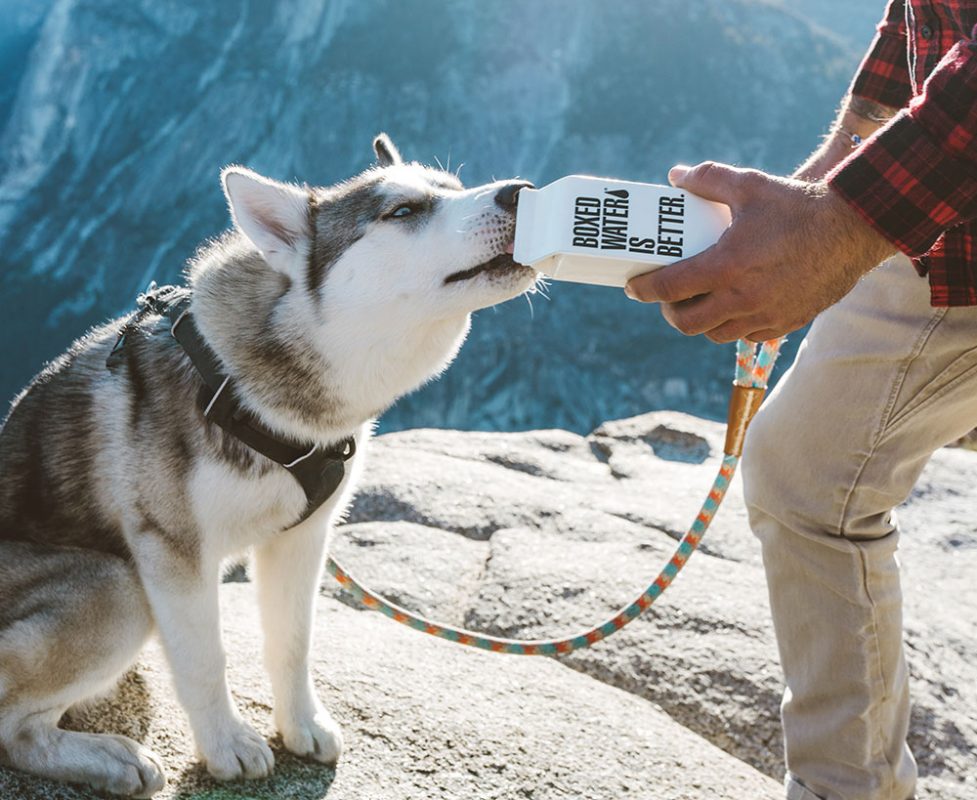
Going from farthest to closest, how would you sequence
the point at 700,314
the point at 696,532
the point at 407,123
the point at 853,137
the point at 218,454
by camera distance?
the point at 407,123 < the point at 696,532 < the point at 853,137 < the point at 218,454 < the point at 700,314

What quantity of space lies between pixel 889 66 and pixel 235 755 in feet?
10.8

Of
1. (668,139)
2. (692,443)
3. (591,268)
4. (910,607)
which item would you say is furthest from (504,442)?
(668,139)

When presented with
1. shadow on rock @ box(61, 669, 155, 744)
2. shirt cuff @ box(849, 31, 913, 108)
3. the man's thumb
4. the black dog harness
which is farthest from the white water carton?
shadow on rock @ box(61, 669, 155, 744)

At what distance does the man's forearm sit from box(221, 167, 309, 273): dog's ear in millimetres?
1794

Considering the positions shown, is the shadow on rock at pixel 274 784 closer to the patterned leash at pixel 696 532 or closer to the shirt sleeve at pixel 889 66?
the patterned leash at pixel 696 532

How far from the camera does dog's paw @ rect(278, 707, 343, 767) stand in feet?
9.81

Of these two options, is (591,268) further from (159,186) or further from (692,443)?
(159,186)

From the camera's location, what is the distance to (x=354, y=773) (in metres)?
2.98

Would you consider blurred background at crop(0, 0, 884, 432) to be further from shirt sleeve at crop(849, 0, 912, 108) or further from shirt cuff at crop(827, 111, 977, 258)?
shirt cuff at crop(827, 111, 977, 258)

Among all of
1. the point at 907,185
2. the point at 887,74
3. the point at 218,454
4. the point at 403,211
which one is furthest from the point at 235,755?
the point at 887,74

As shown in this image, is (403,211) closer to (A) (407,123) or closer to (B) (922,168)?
(B) (922,168)

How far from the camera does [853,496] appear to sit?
8.38 ft

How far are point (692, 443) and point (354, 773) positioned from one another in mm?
5678

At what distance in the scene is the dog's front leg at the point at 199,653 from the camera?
274 centimetres
